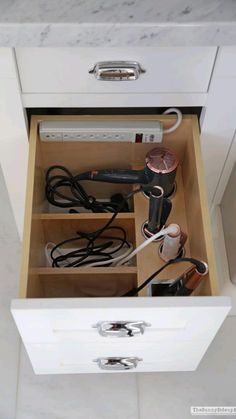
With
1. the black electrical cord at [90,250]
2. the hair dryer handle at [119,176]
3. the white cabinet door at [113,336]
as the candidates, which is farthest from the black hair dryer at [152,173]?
the white cabinet door at [113,336]

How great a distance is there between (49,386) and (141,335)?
1.31 feet

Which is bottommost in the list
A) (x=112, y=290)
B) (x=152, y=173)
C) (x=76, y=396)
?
(x=76, y=396)

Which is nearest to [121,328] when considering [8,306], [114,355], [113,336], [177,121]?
[113,336]

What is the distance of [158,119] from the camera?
3.35ft

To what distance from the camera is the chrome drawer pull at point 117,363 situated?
107 centimetres

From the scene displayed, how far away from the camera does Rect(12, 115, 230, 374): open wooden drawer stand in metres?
0.84

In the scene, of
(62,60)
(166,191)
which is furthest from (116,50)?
(166,191)

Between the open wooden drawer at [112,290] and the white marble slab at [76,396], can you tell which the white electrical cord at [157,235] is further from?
the white marble slab at [76,396]

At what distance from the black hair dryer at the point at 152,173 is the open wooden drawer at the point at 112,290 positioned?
0.04m

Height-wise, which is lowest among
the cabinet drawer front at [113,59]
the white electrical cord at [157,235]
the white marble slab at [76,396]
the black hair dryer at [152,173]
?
the white marble slab at [76,396]

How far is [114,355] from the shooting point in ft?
3.45

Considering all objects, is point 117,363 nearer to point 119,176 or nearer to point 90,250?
point 90,250

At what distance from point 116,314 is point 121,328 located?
64mm

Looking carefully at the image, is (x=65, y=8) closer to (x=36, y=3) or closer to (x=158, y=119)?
(x=36, y=3)
